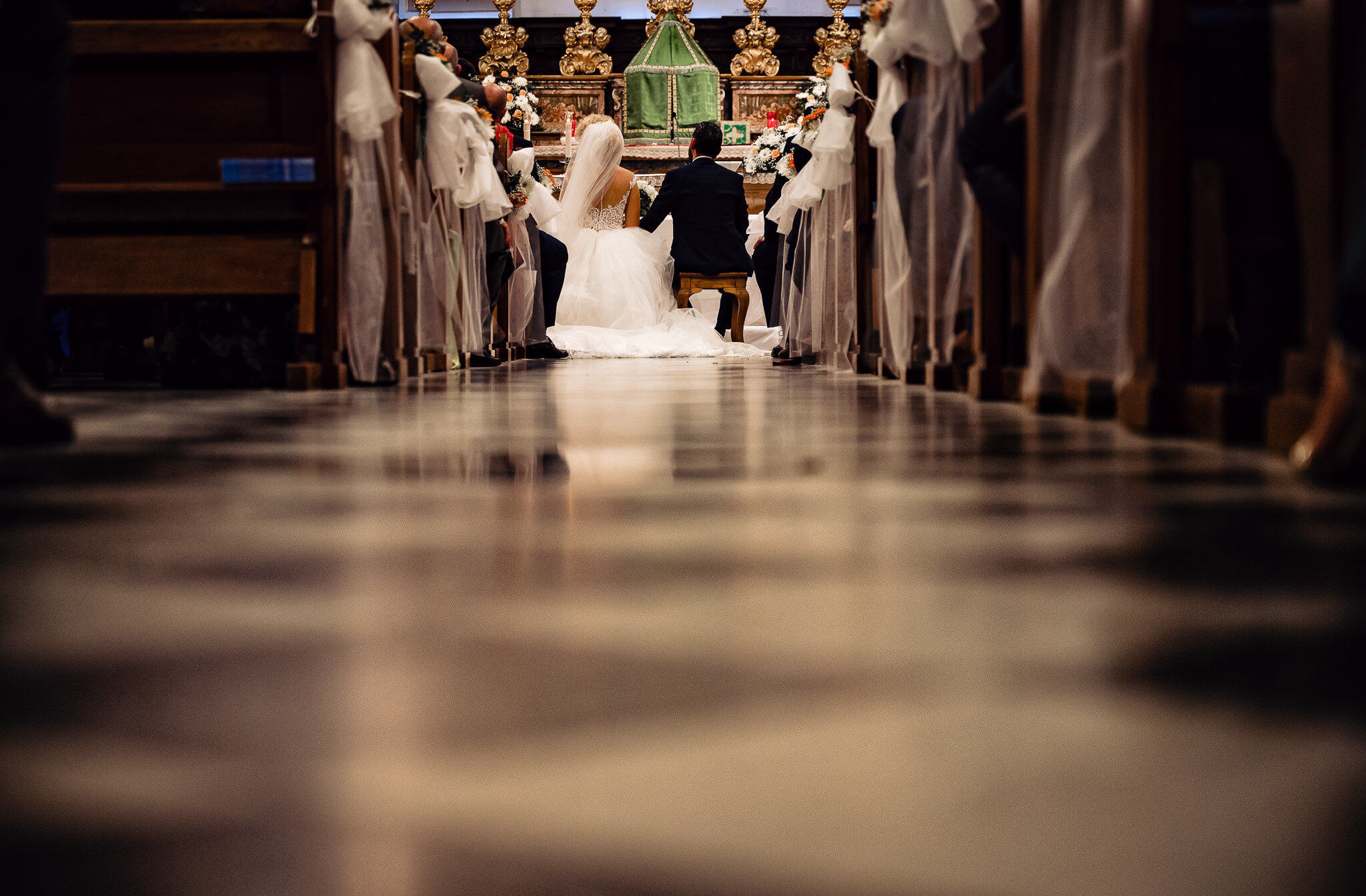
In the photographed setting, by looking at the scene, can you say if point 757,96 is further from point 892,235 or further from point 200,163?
point 200,163

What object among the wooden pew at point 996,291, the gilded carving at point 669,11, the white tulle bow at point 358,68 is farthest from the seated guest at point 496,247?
the gilded carving at point 669,11

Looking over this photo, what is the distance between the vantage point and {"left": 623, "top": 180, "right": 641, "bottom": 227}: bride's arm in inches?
335

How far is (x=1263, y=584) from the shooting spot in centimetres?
73

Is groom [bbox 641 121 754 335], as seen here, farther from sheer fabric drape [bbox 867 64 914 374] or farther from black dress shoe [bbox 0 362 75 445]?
black dress shoe [bbox 0 362 75 445]

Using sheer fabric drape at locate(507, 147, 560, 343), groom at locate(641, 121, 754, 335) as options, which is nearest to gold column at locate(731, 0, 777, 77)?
groom at locate(641, 121, 754, 335)

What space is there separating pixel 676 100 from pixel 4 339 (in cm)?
1026

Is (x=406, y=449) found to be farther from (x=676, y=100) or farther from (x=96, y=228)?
(x=676, y=100)

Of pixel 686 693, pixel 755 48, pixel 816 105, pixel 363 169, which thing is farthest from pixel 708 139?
pixel 686 693

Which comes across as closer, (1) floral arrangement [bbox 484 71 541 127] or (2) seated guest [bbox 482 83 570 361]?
(2) seated guest [bbox 482 83 570 361]

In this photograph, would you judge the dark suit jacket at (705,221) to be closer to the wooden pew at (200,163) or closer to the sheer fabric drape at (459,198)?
the sheer fabric drape at (459,198)

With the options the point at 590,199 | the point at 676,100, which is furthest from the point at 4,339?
the point at 676,100

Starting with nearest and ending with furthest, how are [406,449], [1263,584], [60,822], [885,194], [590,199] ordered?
[60,822] < [1263,584] < [406,449] < [885,194] < [590,199]

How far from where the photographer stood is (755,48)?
11.6 meters

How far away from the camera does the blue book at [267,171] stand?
3.21m
